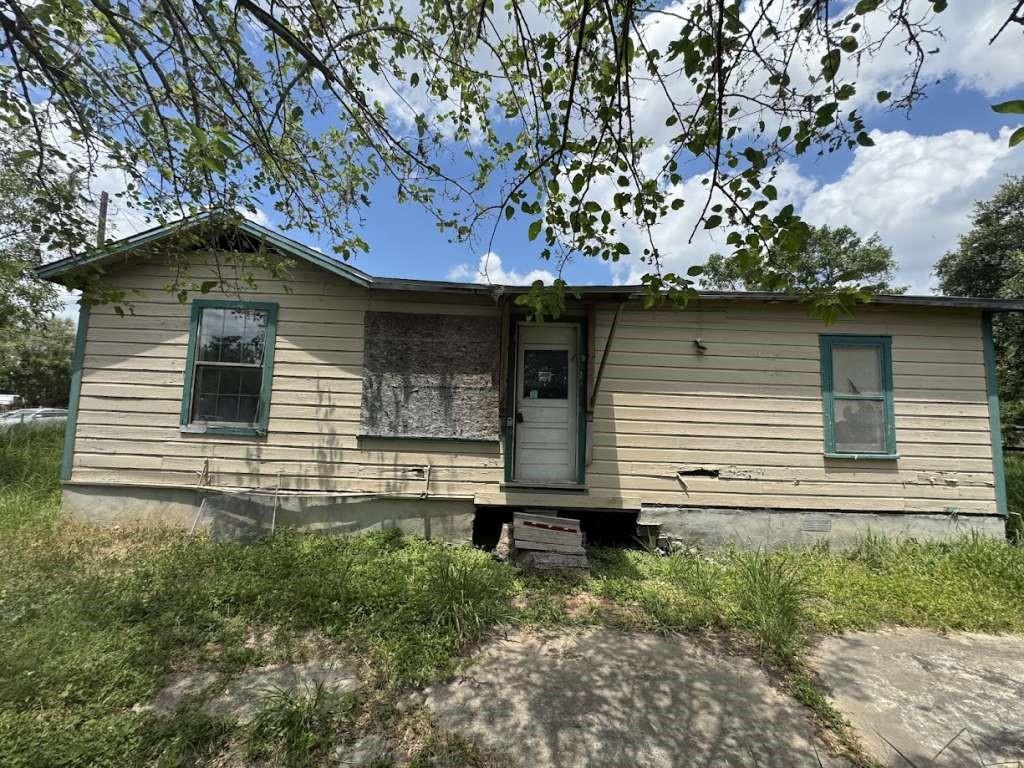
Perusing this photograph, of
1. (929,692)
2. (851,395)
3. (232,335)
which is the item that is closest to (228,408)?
(232,335)

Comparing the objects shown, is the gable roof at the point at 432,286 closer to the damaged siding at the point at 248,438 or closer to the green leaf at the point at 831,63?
the damaged siding at the point at 248,438

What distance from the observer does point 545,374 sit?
230 inches

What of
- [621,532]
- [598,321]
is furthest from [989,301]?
[621,532]

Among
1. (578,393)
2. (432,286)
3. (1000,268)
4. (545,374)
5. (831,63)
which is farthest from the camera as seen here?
(1000,268)

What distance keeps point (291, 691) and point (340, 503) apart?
280 centimetres

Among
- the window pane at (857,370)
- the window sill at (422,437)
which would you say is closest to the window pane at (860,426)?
the window pane at (857,370)

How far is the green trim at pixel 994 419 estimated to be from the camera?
5.41 m

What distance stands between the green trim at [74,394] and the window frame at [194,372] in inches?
46.8

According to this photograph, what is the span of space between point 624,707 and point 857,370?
5.06 m

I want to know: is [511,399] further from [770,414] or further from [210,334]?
[210,334]

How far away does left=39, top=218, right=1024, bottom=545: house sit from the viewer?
545cm

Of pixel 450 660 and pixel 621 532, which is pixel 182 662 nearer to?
pixel 450 660

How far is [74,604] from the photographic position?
3.54 meters

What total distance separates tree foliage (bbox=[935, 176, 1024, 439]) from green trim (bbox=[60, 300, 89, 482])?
66.1 ft
